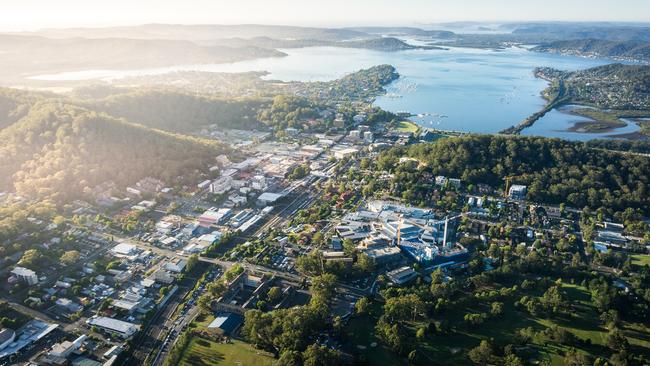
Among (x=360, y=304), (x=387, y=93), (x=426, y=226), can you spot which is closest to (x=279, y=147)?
(x=426, y=226)

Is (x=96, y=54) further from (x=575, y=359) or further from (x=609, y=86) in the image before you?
(x=575, y=359)

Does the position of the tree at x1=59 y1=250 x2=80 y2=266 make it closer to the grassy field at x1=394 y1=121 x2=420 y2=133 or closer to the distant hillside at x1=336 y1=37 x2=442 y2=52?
the grassy field at x1=394 y1=121 x2=420 y2=133

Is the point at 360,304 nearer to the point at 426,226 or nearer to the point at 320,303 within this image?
the point at 320,303

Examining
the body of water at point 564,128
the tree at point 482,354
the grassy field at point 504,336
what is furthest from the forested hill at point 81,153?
the body of water at point 564,128

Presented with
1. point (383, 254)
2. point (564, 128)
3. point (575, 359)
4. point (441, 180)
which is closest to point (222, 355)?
point (383, 254)

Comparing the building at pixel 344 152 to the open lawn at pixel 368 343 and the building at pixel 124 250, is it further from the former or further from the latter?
the open lawn at pixel 368 343

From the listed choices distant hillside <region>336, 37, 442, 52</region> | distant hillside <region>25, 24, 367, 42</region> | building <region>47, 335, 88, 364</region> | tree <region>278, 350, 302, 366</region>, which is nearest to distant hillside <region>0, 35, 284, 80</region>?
distant hillside <region>336, 37, 442, 52</region>
